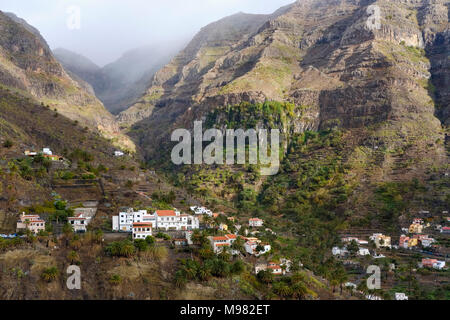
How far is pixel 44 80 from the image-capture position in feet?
433

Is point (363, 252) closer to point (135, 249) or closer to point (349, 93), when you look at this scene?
point (135, 249)

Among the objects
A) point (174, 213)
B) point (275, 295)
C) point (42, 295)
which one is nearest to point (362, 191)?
point (174, 213)

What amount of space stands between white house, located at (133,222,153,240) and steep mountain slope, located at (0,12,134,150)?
81.7 m

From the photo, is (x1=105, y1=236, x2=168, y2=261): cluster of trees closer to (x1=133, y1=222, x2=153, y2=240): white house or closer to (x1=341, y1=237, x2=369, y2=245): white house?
(x1=133, y1=222, x2=153, y2=240): white house

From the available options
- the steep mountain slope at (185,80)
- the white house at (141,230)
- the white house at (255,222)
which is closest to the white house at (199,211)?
the white house at (255,222)

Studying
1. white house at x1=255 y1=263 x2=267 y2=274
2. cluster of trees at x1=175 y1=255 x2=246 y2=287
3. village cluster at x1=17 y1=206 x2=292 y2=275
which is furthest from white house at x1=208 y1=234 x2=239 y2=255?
cluster of trees at x1=175 y1=255 x2=246 y2=287

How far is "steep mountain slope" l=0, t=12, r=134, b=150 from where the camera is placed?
125m

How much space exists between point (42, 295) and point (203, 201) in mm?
44502

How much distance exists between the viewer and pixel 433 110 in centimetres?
9994

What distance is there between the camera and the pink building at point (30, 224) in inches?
1857

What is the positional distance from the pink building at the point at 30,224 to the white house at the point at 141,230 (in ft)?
30.8

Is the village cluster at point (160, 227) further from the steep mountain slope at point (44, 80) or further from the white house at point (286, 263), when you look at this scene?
the steep mountain slope at point (44, 80)

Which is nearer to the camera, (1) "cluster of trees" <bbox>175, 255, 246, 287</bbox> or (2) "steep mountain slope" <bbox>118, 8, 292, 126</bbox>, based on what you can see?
(1) "cluster of trees" <bbox>175, 255, 246, 287</bbox>
